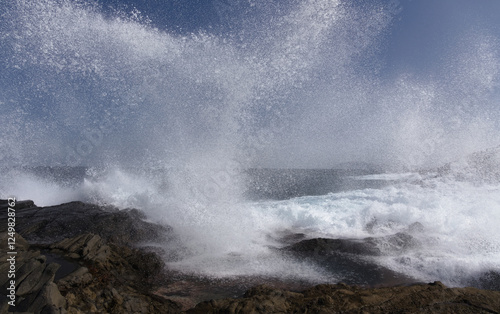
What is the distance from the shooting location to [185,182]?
67.8 ft

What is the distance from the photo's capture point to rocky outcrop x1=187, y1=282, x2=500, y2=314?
6258 mm

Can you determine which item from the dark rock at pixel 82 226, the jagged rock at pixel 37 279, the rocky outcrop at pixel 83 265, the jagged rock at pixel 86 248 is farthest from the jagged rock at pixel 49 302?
the dark rock at pixel 82 226

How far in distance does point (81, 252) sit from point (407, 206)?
60.7 ft

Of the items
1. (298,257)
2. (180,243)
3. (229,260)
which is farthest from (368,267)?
(180,243)

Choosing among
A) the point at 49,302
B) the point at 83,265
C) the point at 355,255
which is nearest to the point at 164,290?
the point at 83,265

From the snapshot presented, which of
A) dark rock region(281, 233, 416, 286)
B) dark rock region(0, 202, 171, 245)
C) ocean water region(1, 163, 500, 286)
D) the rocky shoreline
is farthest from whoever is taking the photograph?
dark rock region(0, 202, 171, 245)

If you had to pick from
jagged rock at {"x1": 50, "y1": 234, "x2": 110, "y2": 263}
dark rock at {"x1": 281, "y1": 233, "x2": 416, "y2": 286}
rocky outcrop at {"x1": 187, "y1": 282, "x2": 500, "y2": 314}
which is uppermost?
jagged rock at {"x1": 50, "y1": 234, "x2": 110, "y2": 263}

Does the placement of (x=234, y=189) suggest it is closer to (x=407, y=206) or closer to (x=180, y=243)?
(x=180, y=243)

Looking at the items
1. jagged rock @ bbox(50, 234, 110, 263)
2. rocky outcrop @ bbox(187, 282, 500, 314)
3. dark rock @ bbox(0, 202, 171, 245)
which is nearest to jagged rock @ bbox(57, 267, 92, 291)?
jagged rock @ bbox(50, 234, 110, 263)

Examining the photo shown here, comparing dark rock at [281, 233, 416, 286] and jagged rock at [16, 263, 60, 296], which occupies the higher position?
jagged rock at [16, 263, 60, 296]

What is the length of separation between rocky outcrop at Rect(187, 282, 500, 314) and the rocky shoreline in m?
0.02

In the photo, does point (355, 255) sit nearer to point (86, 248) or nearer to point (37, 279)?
point (86, 248)

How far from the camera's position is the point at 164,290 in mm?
8023

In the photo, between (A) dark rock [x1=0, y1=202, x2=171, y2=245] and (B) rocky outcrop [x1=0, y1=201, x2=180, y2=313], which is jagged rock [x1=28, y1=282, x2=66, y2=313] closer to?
(B) rocky outcrop [x1=0, y1=201, x2=180, y2=313]
